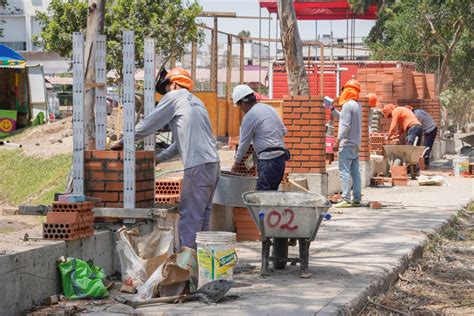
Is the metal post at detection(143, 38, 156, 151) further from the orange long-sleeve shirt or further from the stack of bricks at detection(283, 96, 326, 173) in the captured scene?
the orange long-sleeve shirt

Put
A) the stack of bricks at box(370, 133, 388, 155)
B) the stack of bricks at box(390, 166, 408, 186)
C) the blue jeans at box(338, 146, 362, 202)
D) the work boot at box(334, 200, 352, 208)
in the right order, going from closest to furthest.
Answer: the blue jeans at box(338, 146, 362, 202)
the work boot at box(334, 200, 352, 208)
the stack of bricks at box(390, 166, 408, 186)
the stack of bricks at box(370, 133, 388, 155)

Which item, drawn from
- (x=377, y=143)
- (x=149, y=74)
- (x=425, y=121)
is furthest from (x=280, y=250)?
(x=425, y=121)

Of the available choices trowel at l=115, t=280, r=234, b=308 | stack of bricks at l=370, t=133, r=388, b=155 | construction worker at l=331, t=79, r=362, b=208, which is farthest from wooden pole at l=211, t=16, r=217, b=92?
trowel at l=115, t=280, r=234, b=308

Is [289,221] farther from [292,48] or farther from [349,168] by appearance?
[292,48]

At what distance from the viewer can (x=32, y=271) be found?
22.4 feet

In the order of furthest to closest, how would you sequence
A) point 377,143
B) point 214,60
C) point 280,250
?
point 377,143 → point 214,60 → point 280,250

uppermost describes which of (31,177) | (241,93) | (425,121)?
(241,93)

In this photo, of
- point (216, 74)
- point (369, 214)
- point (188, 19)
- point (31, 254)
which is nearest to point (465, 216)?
point (369, 214)

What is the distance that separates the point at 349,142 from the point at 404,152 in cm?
589

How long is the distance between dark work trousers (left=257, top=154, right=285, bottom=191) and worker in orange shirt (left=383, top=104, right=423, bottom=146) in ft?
41.3

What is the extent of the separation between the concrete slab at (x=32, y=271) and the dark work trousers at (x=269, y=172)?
2685 mm

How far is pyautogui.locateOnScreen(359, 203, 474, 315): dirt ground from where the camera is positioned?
796cm

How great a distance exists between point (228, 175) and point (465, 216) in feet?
20.1

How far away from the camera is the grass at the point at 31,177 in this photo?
18438mm
